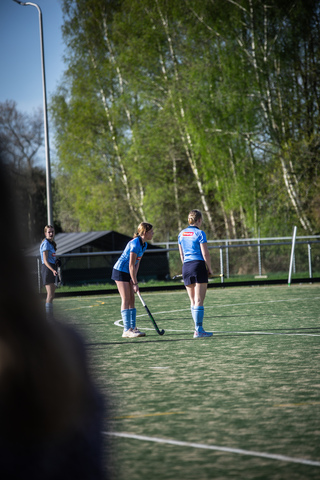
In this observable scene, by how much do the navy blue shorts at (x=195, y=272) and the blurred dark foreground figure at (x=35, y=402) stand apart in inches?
177

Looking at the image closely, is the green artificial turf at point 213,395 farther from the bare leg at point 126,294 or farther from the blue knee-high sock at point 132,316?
the bare leg at point 126,294

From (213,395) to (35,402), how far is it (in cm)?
190

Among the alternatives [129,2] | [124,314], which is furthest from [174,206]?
[124,314]

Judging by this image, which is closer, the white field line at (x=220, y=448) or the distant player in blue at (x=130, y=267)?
the white field line at (x=220, y=448)

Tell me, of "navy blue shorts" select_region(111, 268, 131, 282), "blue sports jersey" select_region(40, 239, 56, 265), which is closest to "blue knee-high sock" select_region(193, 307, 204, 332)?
"navy blue shorts" select_region(111, 268, 131, 282)

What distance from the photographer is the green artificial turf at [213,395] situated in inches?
168

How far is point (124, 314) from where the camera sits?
10.3 m

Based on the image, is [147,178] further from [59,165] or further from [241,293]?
[241,293]

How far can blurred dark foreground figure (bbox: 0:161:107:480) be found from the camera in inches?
152

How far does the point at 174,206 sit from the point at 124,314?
2584 centimetres

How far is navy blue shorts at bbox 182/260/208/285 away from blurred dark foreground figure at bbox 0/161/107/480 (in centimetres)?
449

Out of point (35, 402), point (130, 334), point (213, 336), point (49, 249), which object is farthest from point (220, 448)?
point (49, 249)

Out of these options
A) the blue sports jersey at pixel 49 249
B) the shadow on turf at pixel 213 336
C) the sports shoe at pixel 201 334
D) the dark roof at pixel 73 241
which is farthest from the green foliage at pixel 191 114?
the sports shoe at pixel 201 334

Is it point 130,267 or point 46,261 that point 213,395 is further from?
point 46,261
